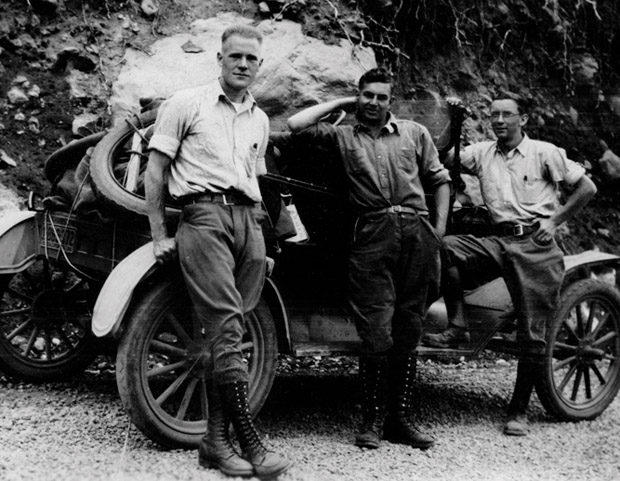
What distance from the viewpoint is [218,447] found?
3.57 metres

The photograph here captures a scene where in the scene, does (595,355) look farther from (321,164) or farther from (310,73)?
(310,73)

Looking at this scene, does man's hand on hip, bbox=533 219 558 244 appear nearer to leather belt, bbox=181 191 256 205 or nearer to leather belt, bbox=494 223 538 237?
leather belt, bbox=494 223 538 237

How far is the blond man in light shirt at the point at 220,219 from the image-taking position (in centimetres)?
359

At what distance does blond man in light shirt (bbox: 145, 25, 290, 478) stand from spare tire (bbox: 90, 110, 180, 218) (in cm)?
25

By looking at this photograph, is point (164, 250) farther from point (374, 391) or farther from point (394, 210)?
point (374, 391)

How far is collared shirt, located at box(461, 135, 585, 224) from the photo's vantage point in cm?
518

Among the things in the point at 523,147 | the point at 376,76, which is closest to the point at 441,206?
the point at 376,76

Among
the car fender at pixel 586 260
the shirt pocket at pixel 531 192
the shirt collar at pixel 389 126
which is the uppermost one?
the shirt collar at pixel 389 126

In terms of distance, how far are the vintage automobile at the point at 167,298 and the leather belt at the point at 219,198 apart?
345 millimetres

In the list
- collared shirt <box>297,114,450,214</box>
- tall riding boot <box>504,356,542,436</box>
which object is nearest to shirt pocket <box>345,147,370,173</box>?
collared shirt <box>297,114,450,214</box>

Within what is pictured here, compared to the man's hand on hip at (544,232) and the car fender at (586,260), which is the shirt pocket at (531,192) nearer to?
the man's hand on hip at (544,232)

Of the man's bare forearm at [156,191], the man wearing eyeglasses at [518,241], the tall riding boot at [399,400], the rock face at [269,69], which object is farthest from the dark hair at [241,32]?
the tall riding boot at [399,400]

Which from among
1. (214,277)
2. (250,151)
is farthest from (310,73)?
(214,277)

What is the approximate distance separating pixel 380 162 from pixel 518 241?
1.21m
